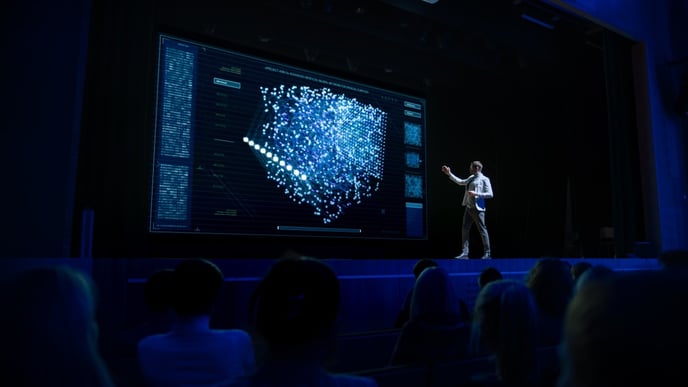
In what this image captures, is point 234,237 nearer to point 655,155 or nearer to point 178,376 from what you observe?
point 178,376

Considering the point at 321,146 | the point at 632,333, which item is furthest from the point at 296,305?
the point at 321,146

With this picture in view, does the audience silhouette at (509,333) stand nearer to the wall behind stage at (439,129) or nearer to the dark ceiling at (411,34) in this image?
the wall behind stage at (439,129)

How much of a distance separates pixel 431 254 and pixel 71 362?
7048 millimetres

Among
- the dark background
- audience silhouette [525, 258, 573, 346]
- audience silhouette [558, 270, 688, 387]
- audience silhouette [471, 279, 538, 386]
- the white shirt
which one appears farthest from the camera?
the white shirt

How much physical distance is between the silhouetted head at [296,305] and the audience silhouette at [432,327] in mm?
1214

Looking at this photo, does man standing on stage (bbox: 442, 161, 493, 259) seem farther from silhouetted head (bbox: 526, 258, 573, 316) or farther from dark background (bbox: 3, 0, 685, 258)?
silhouetted head (bbox: 526, 258, 573, 316)

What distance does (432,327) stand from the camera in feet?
7.73

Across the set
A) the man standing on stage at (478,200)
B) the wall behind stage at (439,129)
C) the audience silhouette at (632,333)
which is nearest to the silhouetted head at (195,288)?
the audience silhouette at (632,333)

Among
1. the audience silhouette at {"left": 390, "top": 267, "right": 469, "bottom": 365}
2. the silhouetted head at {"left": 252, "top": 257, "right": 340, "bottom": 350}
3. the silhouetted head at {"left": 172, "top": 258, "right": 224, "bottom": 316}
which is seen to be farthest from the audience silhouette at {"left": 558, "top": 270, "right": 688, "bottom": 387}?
the audience silhouette at {"left": 390, "top": 267, "right": 469, "bottom": 365}

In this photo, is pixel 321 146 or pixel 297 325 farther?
pixel 321 146

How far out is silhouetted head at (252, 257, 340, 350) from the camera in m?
1.07

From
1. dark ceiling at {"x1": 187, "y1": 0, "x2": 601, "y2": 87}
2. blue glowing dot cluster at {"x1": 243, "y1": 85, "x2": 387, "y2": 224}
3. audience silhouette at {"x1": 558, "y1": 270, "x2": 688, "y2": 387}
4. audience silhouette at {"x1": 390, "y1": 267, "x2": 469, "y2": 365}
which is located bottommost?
audience silhouette at {"x1": 390, "y1": 267, "x2": 469, "y2": 365}

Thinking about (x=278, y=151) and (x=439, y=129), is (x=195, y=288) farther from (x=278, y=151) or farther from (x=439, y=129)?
(x=439, y=129)

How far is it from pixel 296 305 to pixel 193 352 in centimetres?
71
